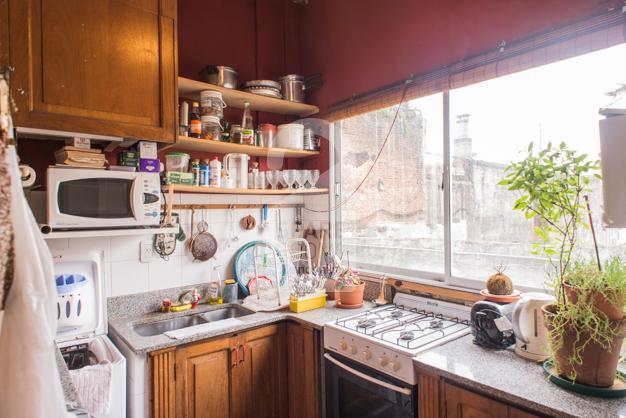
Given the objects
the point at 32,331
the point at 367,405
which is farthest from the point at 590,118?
the point at 32,331

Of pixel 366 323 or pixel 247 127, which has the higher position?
pixel 247 127

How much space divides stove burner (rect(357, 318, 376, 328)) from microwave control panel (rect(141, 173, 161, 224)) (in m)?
1.13

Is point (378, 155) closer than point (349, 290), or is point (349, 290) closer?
point (349, 290)

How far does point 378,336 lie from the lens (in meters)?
1.74

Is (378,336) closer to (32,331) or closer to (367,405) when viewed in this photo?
(367,405)

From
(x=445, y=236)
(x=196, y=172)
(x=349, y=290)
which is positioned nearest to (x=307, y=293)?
(x=349, y=290)

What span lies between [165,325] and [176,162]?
930 mm

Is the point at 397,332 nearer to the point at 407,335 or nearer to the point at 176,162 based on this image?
the point at 407,335

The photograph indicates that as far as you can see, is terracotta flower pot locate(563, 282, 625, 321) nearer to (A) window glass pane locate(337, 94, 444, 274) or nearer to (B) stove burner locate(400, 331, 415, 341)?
(B) stove burner locate(400, 331, 415, 341)

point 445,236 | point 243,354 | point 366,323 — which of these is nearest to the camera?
point 366,323

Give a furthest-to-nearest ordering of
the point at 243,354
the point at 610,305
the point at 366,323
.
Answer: the point at 243,354 < the point at 366,323 < the point at 610,305

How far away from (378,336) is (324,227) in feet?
3.91

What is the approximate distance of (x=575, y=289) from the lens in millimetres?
1240

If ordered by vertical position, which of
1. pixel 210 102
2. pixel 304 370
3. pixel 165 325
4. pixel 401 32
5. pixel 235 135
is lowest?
pixel 304 370
